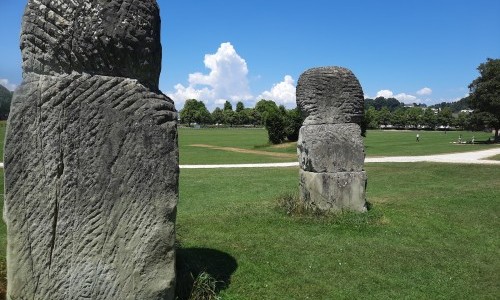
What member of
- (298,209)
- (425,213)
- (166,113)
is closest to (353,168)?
(298,209)

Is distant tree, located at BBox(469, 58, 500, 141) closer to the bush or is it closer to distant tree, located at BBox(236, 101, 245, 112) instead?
the bush

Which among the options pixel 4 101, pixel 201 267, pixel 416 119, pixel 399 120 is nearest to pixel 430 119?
pixel 416 119

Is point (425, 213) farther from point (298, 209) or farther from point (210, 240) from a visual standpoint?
point (210, 240)

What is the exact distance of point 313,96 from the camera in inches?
357

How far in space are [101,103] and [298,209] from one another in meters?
6.04

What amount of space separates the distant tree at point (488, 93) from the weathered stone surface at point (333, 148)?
35.6 m

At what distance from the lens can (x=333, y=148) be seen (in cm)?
890

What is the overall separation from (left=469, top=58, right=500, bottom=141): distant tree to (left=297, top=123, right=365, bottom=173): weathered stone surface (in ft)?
117

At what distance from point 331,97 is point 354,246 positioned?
134 inches

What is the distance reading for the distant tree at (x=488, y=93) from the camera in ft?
127

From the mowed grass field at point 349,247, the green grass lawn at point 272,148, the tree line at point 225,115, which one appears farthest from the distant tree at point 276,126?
the tree line at point 225,115

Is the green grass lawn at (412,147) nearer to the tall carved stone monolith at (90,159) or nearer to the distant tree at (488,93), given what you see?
the distant tree at (488,93)

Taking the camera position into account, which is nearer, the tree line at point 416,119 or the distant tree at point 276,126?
the distant tree at point 276,126

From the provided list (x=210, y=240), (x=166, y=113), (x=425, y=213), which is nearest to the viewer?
(x=166, y=113)
